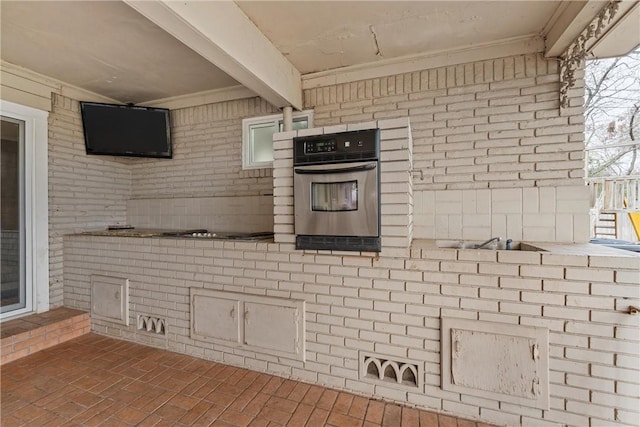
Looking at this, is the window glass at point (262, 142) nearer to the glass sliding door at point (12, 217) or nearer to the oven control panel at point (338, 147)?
the oven control panel at point (338, 147)

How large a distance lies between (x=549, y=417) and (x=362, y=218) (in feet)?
5.82

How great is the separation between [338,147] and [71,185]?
12.7 feet

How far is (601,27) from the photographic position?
200 centimetres

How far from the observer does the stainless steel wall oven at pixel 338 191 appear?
2.14 metres

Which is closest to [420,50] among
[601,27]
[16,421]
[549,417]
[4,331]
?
[601,27]

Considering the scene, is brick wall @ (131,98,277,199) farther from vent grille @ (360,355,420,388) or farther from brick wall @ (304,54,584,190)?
vent grille @ (360,355,420,388)

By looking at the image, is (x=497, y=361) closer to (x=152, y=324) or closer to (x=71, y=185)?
(x=152, y=324)

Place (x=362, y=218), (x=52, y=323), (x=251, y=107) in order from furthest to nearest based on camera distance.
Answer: (x=251, y=107)
(x=52, y=323)
(x=362, y=218)

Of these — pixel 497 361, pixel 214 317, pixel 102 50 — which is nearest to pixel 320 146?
pixel 214 317

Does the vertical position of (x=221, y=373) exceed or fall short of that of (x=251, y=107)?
it falls short

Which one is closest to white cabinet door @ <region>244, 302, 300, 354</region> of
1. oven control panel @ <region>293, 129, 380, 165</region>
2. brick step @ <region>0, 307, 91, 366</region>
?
oven control panel @ <region>293, 129, 380, 165</region>

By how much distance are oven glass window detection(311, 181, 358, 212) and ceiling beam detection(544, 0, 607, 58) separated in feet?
6.65

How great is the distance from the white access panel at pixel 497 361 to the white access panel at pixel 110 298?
3249mm

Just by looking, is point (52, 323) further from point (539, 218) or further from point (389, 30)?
point (539, 218)
